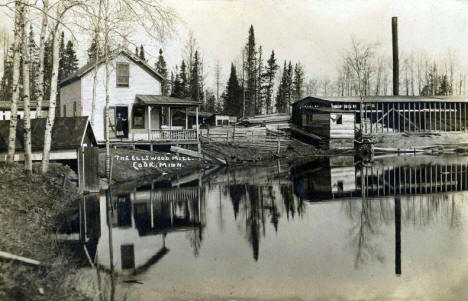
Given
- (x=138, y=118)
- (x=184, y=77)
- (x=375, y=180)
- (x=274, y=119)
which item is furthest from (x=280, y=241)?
(x=184, y=77)

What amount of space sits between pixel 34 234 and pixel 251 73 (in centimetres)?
6279

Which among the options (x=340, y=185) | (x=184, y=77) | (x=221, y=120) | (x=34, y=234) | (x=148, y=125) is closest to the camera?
(x=34, y=234)

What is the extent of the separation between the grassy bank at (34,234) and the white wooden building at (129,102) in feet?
46.5

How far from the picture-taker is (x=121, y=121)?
33.0 m

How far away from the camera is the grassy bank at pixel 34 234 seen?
674 centimetres

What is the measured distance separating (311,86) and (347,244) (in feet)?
326

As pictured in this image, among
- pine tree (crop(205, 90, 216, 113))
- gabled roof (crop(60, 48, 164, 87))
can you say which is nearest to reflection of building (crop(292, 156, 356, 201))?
gabled roof (crop(60, 48, 164, 87))

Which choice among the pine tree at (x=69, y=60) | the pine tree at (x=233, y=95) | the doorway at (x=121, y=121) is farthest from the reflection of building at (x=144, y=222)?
the pine tree at (x=69, y=60)

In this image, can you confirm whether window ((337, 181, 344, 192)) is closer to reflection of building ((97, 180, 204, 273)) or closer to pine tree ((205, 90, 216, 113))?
reflection of building ((97, 180, 204, 273))

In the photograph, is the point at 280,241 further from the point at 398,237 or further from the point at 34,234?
the point at 34,234

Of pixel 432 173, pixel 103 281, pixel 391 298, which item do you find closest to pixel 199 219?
pixel 103 281

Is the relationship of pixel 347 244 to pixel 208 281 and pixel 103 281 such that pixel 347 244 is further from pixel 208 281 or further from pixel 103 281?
pixel 103 281

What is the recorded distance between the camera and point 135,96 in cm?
3288

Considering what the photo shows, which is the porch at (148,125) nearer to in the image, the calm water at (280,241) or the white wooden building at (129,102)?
the white wooden building at (129,102)
